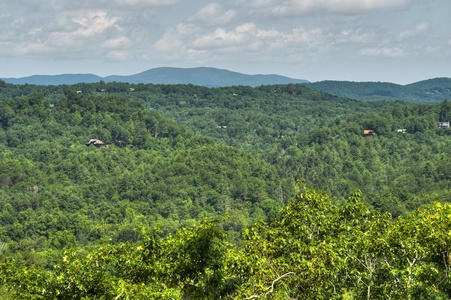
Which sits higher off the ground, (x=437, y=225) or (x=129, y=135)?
(x=437, y=225)

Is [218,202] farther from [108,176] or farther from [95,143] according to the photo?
[95,143]

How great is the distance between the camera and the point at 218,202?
317ft

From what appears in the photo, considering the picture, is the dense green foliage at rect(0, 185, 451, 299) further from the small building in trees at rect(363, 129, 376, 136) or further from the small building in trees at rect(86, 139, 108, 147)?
the small building in trees at rect(363, 129, 376, 136)

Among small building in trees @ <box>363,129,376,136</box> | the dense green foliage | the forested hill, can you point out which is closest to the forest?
the dense green foliage

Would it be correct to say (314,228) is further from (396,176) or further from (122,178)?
(396,176)

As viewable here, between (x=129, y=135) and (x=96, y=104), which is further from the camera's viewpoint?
(x=96, y=104)

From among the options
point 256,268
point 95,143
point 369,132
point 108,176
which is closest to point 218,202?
point 108,176

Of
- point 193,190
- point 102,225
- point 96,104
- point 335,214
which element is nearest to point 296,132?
point 96,104

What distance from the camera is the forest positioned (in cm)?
1484

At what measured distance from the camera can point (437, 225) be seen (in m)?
14.2

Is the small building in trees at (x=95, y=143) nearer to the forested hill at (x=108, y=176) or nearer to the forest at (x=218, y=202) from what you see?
the forest at (x=218, y=202)

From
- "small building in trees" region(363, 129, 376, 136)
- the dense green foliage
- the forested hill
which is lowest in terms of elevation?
the forested hill

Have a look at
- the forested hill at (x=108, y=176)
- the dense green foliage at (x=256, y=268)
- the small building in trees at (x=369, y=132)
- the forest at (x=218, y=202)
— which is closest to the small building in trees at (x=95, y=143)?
the forest at (x=218, y=202)

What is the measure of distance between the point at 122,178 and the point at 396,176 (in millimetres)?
49689
